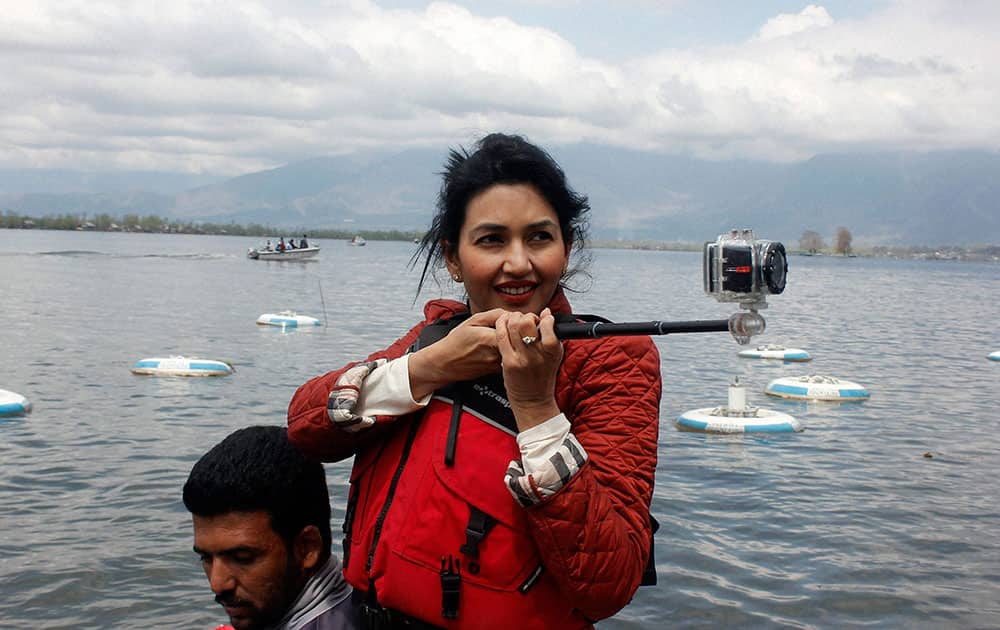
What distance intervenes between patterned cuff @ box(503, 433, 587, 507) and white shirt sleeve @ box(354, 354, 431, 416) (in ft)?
1.58

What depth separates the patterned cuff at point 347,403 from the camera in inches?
119

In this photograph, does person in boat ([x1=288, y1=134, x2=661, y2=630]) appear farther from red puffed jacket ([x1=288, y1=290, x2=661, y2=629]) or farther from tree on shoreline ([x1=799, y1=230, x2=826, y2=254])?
tree on shoreline ([x1=799, y1=230, x2=826, y2=254])

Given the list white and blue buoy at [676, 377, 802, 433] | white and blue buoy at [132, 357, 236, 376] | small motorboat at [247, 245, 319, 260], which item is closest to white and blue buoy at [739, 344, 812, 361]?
white and blue buoy at [676, 377, 802, 433]

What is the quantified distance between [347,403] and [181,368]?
23271mm

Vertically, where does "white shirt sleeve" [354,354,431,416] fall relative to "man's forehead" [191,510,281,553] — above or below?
above

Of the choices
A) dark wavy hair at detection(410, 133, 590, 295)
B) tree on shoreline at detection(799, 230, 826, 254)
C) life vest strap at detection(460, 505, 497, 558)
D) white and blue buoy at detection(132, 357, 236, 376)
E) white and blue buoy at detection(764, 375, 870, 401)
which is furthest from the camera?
white and blue buoy at detection(132, 357, 236, 376)

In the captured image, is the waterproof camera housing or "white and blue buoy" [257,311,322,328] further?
"white and blue buoy" [257,311,322,328]

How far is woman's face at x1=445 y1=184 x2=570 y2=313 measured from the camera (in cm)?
303

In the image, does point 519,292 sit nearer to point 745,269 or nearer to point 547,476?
point 547,476

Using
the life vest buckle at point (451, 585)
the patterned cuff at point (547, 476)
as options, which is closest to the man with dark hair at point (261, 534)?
the life vest buckle at point (451, 585)

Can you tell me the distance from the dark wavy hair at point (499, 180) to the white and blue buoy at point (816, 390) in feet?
72.3

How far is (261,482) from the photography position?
3459mm

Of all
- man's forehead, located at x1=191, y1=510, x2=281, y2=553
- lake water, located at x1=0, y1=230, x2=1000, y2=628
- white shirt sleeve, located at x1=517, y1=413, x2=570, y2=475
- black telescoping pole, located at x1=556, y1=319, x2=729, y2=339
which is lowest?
lake water, located at x1=0, y1=230, x2=1000, y2=628

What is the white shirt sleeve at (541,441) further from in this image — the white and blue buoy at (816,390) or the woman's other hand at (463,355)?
the white and blue buoy at (816,390)
